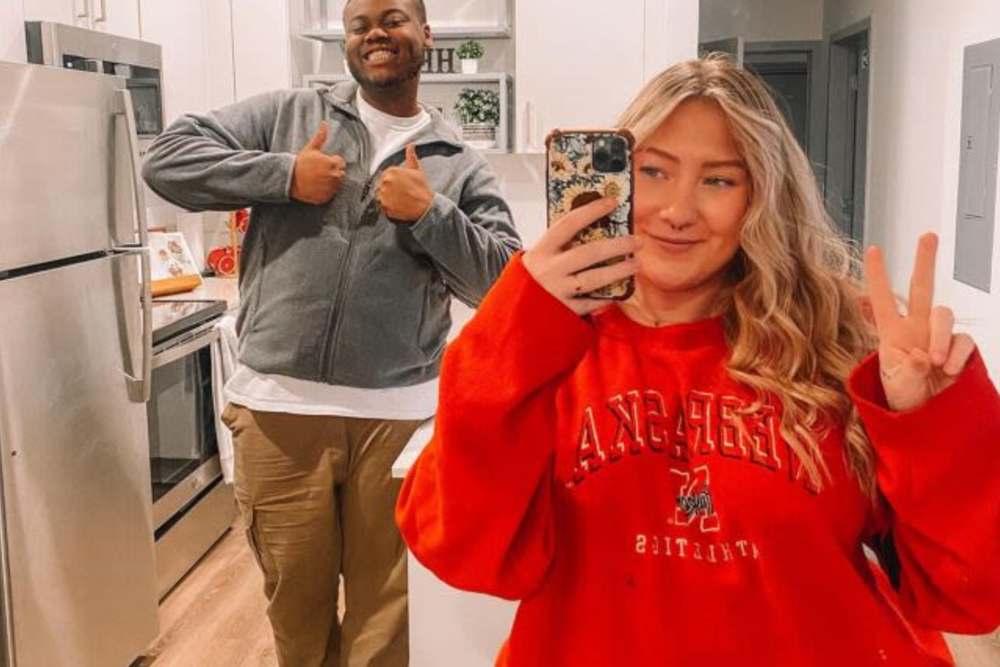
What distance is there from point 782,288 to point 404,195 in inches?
33.9

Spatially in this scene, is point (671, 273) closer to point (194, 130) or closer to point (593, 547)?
point (593, 547)

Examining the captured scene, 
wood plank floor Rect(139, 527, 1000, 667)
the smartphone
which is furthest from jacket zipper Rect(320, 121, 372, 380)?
wood plank floor Rect(139, 527, 1000, 667)

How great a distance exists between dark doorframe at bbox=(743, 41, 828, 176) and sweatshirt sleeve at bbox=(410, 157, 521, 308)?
10.6 ft

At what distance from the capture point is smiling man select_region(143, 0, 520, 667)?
192 cm

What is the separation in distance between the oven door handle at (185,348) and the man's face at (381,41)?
1.36 metres

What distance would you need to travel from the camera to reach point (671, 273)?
1097 mm

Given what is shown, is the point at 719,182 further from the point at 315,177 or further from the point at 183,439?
the point at 183,439

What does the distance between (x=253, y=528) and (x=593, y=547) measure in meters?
1.15

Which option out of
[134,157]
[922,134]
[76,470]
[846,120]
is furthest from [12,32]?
[846,120]

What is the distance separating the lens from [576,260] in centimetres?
89

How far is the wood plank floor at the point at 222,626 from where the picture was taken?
9.17ft

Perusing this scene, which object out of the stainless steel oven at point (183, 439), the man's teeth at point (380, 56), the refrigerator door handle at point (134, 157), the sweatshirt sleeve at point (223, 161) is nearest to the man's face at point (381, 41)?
the man's teeth at point (380, 56)

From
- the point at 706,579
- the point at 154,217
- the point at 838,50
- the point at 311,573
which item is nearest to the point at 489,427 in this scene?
the point at 706,579

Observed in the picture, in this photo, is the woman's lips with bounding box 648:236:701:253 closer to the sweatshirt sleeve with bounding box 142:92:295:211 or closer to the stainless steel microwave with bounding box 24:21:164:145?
the sweatshirt sleeve with bounding box 142:92:295:211
